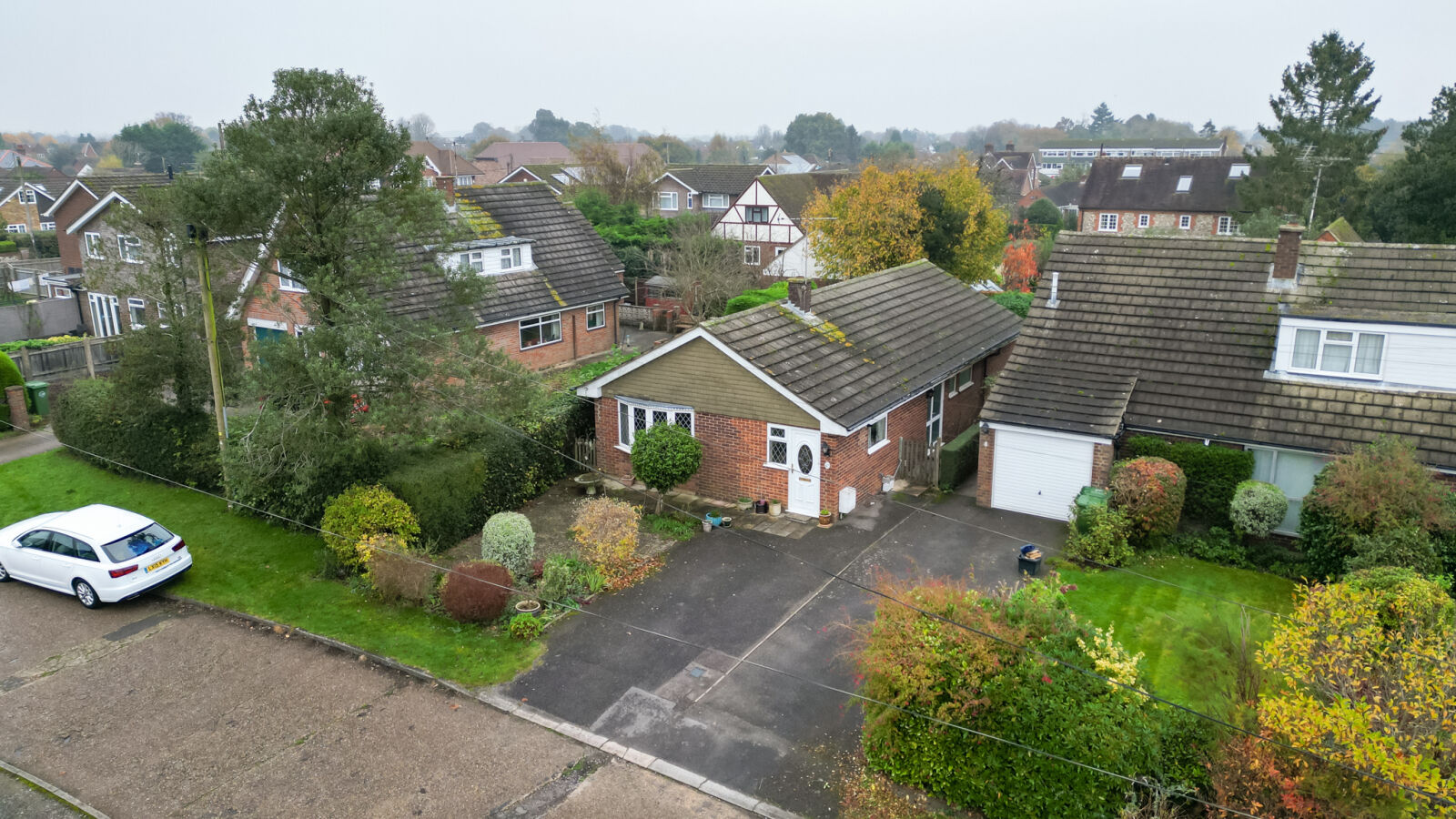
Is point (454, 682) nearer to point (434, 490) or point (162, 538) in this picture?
point (434, 490)

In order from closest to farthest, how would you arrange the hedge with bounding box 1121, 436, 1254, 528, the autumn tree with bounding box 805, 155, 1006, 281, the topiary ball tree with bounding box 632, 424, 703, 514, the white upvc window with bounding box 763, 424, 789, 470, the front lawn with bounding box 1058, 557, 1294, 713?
1. the front lawn with bounding box 1058, 557, 1294, 713
2. the hedge with bounding box 1121, 436, 1254, 528
3. the topiary ball tree with bounding box 632, 424, 703, 514
4. the white upvc window with bounding box 763, 424, 789, 470
5. the autumn tree with bounding box 805, 155, 1006, 281

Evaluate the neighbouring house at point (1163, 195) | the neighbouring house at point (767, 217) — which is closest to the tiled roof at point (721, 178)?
the neighbouring house at point (767, 217)

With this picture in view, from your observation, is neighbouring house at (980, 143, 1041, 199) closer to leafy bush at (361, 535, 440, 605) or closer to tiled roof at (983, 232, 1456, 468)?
tiled roof at (983, 232, 1456, 468)

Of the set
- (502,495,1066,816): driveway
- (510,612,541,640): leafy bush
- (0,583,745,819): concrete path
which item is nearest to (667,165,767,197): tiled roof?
(502,495,1066,816): driveway

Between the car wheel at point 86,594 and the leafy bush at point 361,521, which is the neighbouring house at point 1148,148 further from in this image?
the car wheel at point 86,594

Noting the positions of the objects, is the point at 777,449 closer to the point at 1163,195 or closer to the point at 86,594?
the point at 86,594

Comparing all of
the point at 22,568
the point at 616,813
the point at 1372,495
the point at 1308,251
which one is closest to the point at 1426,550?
the point at 1372,495
